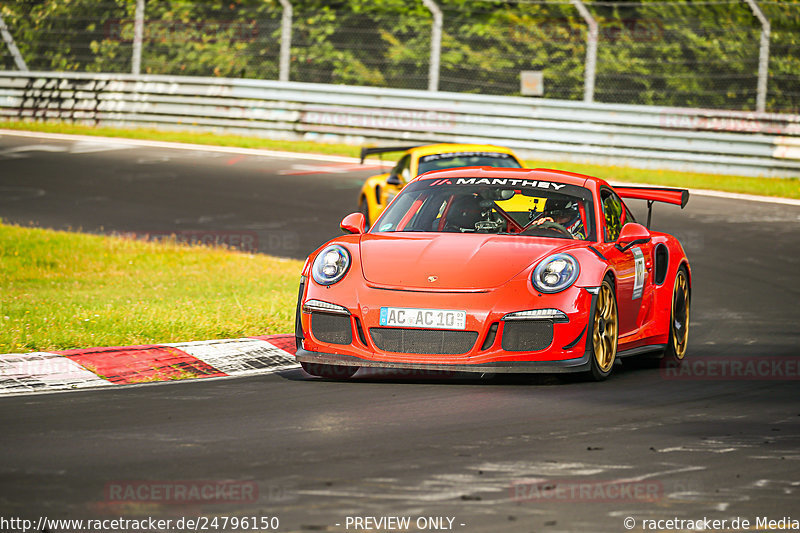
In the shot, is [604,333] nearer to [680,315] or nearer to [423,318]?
[423,318]

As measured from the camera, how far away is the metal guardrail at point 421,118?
21906 mm

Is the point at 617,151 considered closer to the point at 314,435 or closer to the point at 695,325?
the point at 695,325

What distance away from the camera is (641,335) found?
8719mm

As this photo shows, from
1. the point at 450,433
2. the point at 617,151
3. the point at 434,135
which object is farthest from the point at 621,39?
the point at 450,433

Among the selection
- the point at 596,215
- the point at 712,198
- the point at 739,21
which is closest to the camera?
the point at 596,215

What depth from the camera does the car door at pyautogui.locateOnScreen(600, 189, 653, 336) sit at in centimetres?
823

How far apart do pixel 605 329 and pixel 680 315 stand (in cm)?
176

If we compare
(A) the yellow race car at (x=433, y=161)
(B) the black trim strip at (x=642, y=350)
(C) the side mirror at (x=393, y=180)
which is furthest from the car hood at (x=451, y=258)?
(A) the yellow race car at (x=433, y=161)

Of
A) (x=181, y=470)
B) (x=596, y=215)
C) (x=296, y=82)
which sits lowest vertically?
(x=181, y=470)

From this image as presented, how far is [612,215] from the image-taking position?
9000 mm

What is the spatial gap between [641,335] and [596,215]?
87cm

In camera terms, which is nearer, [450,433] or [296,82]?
Result: [450,433]

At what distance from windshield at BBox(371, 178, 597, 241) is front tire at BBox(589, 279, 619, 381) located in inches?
27.2

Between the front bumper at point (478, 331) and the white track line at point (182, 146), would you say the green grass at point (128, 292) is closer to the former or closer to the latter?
the front bumper at point (478, 331)
